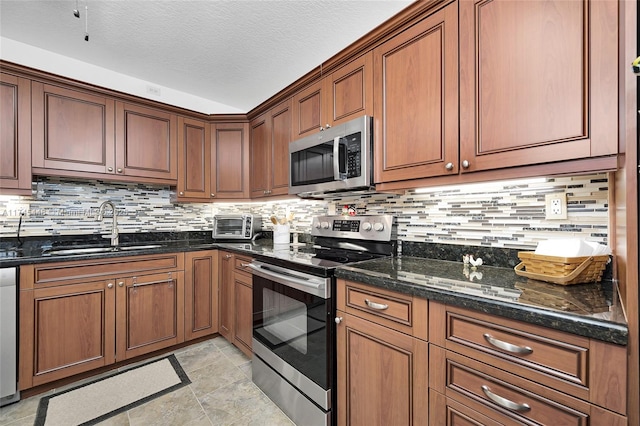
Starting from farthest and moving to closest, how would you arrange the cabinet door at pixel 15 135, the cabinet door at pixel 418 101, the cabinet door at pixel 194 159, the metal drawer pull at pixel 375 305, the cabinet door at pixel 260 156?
the cabinet door at pixel 194 159 < the cabinet door at pixel 260 156 < the cabinet door at pixel 15 135 < the cabinet door at pixel 418 101 < the metal drawer pull at pixel 375 305

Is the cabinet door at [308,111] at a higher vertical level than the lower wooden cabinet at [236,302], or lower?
higher

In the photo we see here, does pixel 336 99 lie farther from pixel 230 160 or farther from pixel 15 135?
pixel 15 135

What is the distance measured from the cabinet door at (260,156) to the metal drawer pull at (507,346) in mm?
2102

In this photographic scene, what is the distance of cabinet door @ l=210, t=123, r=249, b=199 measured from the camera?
296 centimetres

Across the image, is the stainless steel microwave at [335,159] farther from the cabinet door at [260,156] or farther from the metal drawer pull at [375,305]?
the metal drawer pull at [375,305]

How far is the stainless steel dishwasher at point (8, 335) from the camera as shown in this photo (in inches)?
68.2

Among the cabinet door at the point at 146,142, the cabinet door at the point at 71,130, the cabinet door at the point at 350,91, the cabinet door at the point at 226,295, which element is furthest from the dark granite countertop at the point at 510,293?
the cabinet door at the point at 71,130

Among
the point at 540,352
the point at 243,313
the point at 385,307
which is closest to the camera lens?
the point at 540,352

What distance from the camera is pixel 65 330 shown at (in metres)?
1.95

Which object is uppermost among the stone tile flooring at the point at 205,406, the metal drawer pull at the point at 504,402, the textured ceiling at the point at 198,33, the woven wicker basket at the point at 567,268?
the textured ceiling at the point at 198,33

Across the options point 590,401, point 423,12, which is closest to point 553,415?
point 590,401

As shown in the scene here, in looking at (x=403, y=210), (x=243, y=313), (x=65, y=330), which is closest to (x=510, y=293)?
(x=403, y=210)

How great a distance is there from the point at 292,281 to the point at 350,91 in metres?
1.23

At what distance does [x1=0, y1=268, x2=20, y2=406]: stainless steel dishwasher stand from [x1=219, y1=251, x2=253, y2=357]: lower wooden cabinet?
4.26 ft
